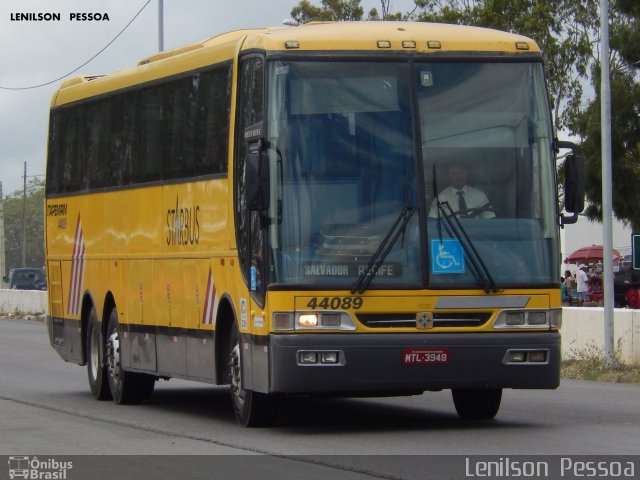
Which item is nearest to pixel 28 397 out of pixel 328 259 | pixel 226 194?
pixel 226 194

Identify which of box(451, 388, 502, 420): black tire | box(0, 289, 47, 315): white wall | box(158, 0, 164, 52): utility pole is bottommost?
box(451, 388, 502, 420): black tire

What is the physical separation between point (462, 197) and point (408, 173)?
51 centimetres

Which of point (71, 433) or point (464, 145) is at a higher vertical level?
point (464, 145)

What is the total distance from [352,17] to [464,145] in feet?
139

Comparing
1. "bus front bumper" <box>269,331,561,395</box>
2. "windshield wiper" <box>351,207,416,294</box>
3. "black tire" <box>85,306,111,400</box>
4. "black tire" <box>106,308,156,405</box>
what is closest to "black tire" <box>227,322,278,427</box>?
"bus front bumper" <box>269,331,561,395</box>

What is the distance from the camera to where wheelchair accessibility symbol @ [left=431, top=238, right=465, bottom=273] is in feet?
42.7

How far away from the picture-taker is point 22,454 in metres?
11.9

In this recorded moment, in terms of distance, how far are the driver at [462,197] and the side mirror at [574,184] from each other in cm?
76

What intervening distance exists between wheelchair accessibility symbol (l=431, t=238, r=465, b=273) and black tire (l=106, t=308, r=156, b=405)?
5.48 metres

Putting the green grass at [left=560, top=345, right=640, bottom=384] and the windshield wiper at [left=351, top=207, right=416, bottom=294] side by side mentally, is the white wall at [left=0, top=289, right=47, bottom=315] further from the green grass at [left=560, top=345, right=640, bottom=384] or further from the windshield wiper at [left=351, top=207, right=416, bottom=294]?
the windshield wiper at [left=351, top=207, right=416, bottom=294]

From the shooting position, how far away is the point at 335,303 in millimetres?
12766

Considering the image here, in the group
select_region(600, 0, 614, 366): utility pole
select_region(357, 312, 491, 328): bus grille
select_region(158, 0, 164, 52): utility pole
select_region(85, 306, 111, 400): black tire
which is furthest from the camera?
select_region(158, 0, 164, 52): utility pole

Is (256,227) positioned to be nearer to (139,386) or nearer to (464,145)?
(464,145)

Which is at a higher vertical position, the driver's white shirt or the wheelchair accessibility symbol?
the driver's white shirt
